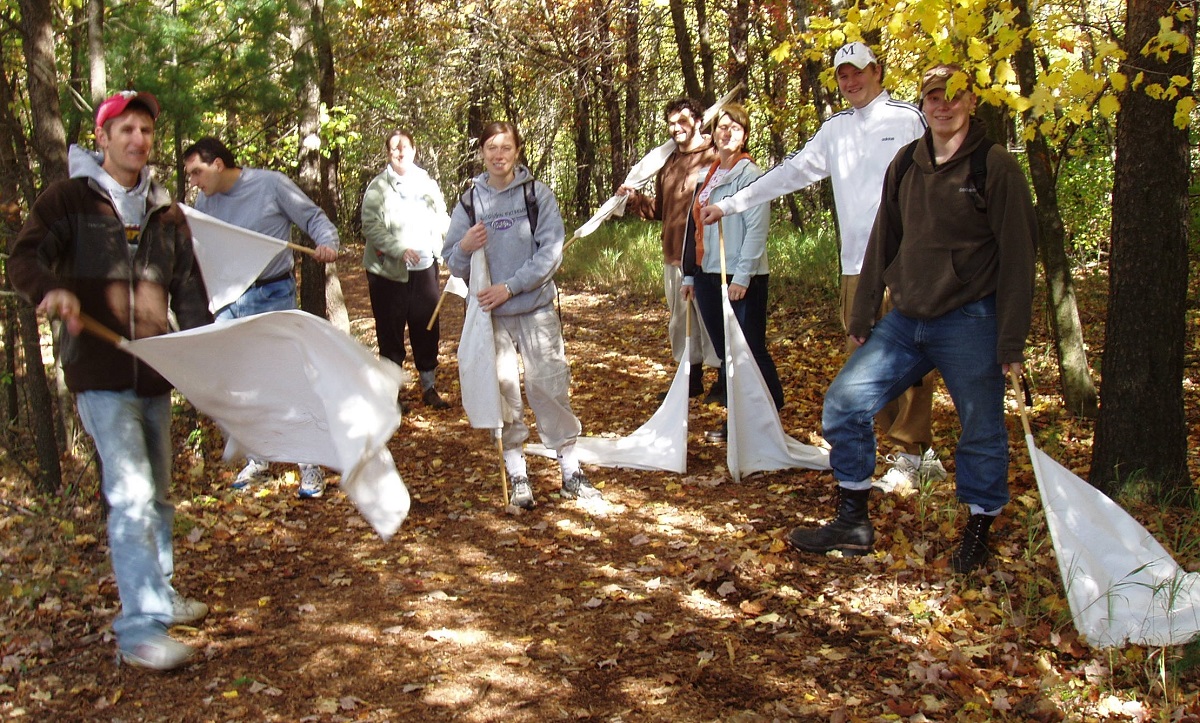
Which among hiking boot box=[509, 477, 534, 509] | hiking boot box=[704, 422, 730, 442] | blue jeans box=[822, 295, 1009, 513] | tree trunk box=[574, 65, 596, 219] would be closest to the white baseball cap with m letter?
blue jeans box=[822, 295, 1009, 513]

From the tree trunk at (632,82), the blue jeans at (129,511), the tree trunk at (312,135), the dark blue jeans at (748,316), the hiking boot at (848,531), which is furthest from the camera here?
the tree trunk at (632,82)

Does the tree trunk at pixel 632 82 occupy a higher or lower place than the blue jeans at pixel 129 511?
higher

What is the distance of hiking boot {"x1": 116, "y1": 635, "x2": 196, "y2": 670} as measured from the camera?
4023mm

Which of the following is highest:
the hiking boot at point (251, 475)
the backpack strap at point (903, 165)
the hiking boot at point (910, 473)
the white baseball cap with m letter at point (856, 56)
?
the white baseball cap with m letter at point (856, 56)

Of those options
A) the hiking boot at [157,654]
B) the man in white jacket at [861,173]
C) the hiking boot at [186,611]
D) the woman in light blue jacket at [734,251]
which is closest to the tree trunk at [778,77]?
the woman in light blue jacket at [734,251]

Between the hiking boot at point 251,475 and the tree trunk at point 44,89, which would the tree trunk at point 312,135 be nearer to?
the tree trunk at point 44,89

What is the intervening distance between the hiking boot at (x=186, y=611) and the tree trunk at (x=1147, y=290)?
430 centimetres

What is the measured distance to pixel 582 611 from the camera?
4652mm

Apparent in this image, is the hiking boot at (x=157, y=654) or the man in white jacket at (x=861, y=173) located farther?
the man in white jacket at (x=861, y=173)

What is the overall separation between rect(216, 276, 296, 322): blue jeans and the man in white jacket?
2592 mm

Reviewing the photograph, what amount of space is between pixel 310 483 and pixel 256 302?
45.4 inches

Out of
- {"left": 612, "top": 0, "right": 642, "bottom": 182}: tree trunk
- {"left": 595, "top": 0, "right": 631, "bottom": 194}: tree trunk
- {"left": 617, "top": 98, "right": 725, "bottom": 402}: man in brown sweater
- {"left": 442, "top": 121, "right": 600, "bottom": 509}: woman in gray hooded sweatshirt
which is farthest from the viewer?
{"left": 595, "top": 0, "right": 631, "bottom": 194}: tree trunk

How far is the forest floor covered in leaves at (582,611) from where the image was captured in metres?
3.81

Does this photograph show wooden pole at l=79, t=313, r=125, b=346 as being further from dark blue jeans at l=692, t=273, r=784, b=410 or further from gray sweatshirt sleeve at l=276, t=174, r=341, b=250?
dark blue jeans at l=692, t=273, r=784, b=410
